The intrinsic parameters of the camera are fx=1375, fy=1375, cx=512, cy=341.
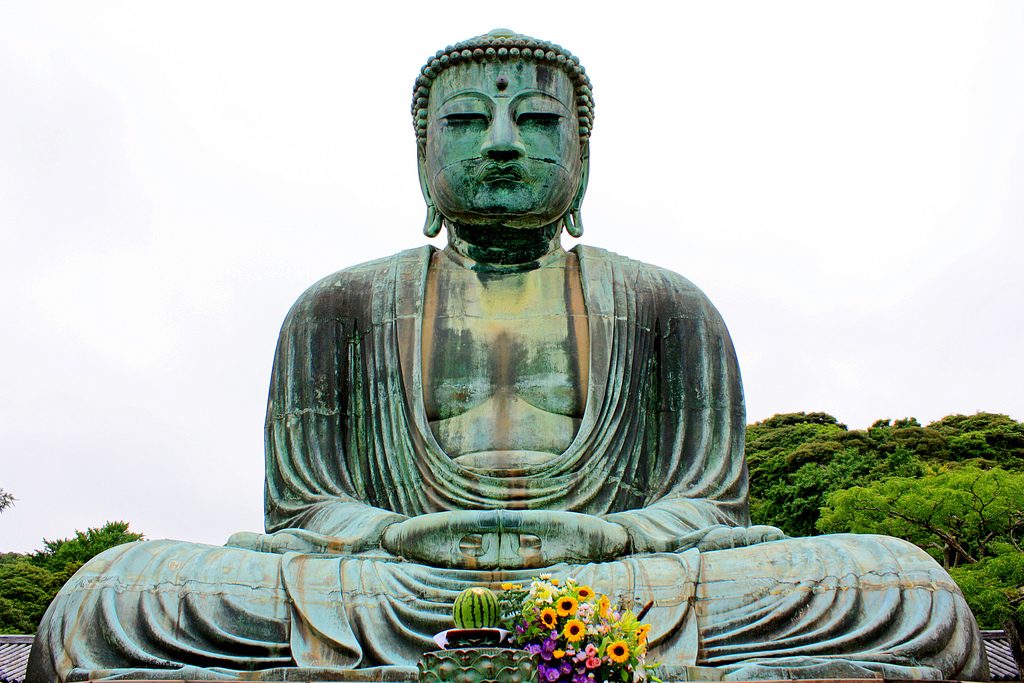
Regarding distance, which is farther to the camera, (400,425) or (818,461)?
(818,461)

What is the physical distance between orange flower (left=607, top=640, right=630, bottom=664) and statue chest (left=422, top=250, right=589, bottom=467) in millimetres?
2870

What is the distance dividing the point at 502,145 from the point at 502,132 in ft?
0.32

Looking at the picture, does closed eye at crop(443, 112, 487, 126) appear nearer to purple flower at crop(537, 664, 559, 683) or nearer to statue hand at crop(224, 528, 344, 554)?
statue hand at crop(224, 528, 344, 554)

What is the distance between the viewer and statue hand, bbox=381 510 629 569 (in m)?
6.69

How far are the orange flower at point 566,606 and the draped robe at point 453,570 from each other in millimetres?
1139

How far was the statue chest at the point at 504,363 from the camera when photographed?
7.86 m

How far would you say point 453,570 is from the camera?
664cm

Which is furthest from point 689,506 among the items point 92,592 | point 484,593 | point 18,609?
point 18,609

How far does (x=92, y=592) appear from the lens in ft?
20.7

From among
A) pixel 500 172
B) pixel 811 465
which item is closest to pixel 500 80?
pixel 500 172

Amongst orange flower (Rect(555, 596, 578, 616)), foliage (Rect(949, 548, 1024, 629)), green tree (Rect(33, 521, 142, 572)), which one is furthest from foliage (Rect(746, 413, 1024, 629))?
orange flower (Rect(555, 596, 578, 616))

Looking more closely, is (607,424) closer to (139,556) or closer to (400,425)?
(400,425)

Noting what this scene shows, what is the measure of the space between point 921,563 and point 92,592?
3818mm

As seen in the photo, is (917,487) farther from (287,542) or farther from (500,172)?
(287,542)
